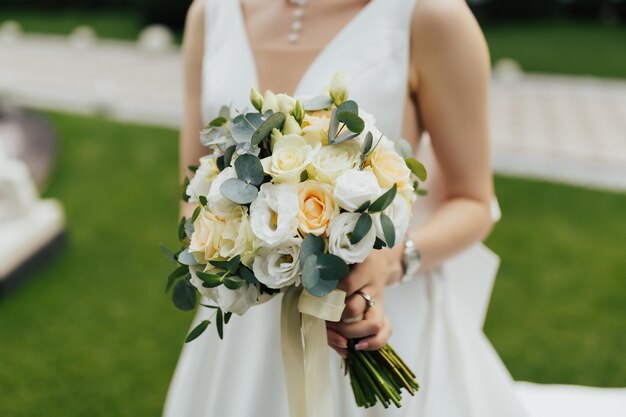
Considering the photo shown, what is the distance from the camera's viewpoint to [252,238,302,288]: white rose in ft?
4.44

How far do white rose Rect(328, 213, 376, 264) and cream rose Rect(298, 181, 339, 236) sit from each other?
18 mm

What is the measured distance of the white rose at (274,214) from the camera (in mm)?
1320

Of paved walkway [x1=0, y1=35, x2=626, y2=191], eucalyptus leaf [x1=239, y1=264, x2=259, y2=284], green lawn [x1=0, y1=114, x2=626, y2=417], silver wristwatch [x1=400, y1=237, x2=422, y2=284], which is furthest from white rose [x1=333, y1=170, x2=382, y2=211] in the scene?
paved walkway [x1=0, y1=35, x2=626, y2=191]

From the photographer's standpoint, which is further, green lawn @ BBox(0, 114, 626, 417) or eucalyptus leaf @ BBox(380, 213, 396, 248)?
green lawn @ BBox(0, 114, 626, 417)

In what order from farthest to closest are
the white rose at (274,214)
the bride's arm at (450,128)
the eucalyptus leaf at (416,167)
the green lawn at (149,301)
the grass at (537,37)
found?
1. the grass at (537,37)
2. the green lawn at (149,301)
3. the bride's arm at (450,128)
4. the eucalyptus leaf at (416,167)
5. the white rose at (274,214)

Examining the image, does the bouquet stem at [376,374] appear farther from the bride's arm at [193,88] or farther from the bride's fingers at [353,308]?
the bride's arm at [193,88]

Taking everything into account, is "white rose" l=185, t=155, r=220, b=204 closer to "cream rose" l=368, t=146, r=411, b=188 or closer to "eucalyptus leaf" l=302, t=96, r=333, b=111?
"eucalyptus leaf" l=302, t=96, r=333, b=111

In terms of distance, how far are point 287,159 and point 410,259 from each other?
1.75 feet

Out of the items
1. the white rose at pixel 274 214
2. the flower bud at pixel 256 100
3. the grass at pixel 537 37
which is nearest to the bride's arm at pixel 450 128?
the white rose at pixel 274 214

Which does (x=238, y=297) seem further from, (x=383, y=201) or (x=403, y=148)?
(x=403, y=148)

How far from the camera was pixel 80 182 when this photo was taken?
682 centimetres

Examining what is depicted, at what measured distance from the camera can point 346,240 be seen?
1.35m

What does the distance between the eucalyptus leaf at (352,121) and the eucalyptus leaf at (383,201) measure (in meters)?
0.13

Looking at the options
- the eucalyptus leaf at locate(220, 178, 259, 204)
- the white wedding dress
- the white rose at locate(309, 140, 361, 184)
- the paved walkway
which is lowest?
the paved walkway
